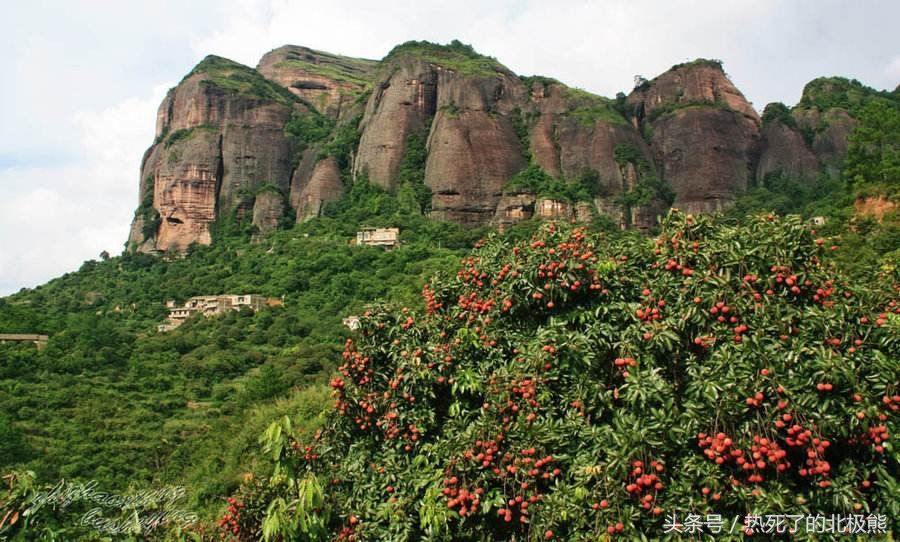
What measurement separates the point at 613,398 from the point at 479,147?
5595cm

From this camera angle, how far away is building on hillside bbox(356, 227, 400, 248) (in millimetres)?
52719

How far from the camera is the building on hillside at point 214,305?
47.2 meters

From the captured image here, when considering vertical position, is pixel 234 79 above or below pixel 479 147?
above

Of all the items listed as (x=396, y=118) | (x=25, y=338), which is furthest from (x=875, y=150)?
(x=25, y=338)

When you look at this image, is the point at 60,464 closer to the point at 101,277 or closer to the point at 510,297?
the point at 510,297

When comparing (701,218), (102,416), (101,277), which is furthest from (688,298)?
(101,277)

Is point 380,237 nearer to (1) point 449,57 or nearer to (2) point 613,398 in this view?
(1) point 449,57

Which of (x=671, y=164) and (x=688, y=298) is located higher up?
(x=671, y=164)

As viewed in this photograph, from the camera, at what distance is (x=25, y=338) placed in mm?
38312

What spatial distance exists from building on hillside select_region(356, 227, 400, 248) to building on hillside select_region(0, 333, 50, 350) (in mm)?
21891

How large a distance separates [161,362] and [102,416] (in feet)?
33.8

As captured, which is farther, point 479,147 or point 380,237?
point 479,147

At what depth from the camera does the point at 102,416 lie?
26.6 m

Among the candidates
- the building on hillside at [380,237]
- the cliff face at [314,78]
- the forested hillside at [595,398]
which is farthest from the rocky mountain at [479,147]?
the forested hillside at [595,398]
